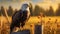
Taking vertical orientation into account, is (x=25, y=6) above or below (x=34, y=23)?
above

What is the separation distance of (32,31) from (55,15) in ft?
1.08

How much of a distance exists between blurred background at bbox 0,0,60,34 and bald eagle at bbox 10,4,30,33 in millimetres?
37

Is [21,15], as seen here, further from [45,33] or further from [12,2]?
[45,33]

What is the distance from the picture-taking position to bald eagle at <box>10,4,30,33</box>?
7.27 ft

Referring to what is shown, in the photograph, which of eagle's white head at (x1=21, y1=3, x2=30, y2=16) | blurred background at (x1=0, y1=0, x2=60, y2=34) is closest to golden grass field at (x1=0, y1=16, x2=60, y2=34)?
blurred background at (x1=0, y1=0, x2=60, y2=34)

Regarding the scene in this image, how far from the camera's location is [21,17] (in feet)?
7.27

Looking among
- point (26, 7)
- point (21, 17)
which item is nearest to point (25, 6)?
point (26, 7)

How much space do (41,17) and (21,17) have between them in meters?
0.24

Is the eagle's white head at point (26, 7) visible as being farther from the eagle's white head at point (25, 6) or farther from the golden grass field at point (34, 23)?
the golden grass field at point (34, 23)

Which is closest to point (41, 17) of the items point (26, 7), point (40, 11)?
point (40, 11)

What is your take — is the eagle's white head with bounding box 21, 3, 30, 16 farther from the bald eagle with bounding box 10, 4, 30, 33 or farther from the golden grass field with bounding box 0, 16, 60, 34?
the golden grass field with bounding box 0, 16, 60, 34

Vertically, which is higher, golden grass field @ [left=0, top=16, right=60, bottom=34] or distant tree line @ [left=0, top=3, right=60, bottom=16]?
distant tree line @ [left=0, top=3, right=60, bottom=16]

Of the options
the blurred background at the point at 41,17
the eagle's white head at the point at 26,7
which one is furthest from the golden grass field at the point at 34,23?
the eagle's white head at the point at 26,7

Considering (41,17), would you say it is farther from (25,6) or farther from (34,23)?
(25,6)
